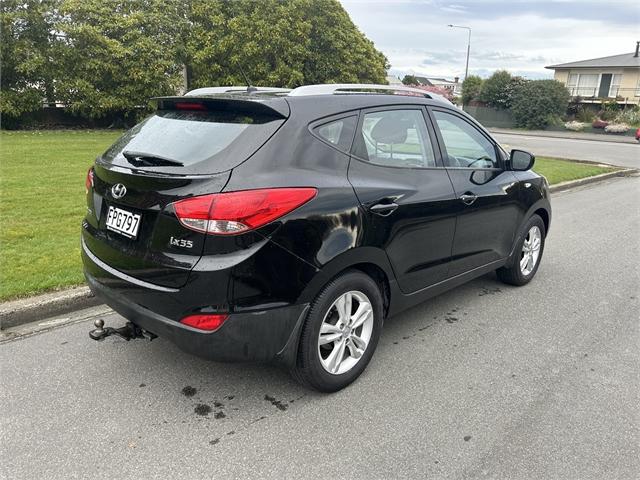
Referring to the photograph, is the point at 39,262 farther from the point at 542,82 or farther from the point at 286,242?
the point at 542,82

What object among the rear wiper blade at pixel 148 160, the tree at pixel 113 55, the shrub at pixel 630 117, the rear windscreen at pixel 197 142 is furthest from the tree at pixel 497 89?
the rear wiper blade at pixel 148 160

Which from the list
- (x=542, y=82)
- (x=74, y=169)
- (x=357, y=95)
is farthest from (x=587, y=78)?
(x=357, y=95)

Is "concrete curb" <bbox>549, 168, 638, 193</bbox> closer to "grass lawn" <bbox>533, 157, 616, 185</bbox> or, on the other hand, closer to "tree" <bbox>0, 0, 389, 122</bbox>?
"grass lawn" <bbox>533, 157, 616, 185</bbox>

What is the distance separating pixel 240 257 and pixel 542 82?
42.0m

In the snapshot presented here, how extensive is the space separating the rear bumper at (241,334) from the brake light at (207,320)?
2 centimetres

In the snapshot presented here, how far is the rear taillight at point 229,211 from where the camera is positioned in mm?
2469

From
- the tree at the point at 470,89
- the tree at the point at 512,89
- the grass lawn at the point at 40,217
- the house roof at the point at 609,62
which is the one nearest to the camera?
the grass lawn at the point at 40,217

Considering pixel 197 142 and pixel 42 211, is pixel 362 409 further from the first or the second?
pixel 42 211

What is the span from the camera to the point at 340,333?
304 centimetres

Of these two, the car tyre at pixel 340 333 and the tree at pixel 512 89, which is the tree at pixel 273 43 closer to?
the car tyre at pixel 340 333

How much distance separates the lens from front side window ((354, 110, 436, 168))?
3.18 metres

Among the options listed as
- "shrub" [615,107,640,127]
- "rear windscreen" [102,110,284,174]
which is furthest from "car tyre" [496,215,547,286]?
"shrub" [615,107,640,127]

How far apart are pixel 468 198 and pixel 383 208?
1004mm

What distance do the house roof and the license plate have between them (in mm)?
48881
